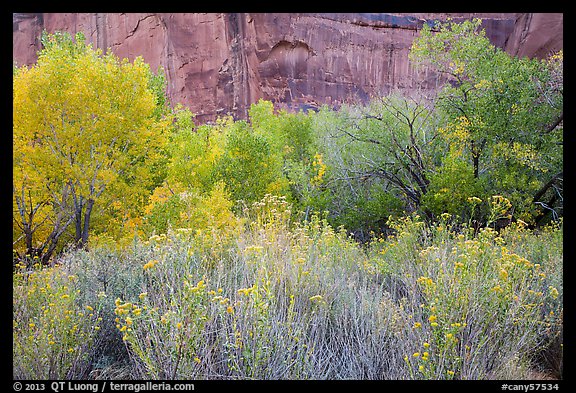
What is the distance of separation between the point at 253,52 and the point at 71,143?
3243cm

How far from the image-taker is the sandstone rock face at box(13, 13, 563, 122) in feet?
137

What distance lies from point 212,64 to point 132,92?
95.6 ft

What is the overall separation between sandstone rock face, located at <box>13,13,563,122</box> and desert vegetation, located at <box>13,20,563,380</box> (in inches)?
768

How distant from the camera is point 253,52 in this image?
140 ft

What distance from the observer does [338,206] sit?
49.1 feet

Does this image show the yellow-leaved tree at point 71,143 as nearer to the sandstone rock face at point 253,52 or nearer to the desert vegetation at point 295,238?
the desert vegetation at point 295,238

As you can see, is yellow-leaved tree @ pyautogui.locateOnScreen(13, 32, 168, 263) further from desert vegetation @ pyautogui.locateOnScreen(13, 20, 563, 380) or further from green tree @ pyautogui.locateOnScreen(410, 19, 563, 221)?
green tree @ pyautogui.locateOnScreen(410, 19, 563, 221)

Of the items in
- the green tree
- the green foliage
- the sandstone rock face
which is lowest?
the green foliage

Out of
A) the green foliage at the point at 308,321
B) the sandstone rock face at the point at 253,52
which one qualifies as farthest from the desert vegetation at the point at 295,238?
the sandstone rock face at the point at 253,52

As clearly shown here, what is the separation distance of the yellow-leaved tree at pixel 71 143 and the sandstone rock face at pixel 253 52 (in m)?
27.4

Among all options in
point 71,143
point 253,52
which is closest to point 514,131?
point 71,143

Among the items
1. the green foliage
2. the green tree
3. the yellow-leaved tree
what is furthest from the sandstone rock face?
the green foliage

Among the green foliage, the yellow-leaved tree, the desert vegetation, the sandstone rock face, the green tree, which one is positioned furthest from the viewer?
the sandstone rock face

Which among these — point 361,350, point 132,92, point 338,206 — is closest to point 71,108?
point 132,92
